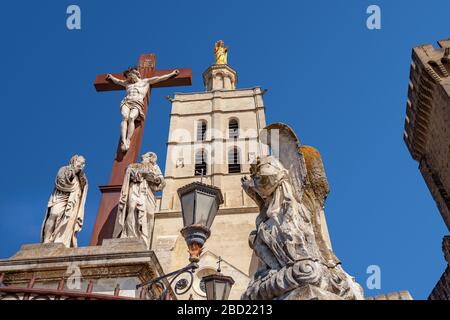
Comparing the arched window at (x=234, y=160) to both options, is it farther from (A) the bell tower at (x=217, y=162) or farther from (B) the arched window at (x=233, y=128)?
(B) the arched window at (x=233, y=128)

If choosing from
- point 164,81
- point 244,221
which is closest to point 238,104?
point 244,221

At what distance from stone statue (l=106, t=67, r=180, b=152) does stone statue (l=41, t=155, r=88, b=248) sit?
1645mm

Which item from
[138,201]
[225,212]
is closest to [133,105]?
[138,201]

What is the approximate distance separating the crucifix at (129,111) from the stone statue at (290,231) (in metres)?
3.11

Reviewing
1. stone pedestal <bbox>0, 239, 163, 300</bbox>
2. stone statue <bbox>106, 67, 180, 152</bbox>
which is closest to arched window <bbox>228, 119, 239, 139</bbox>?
stone statue <bbox>106, 67, 180, 152</bbox>

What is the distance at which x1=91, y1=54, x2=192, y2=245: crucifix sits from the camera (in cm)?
652

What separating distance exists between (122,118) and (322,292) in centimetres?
603

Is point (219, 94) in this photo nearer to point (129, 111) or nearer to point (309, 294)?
point (129, 111)

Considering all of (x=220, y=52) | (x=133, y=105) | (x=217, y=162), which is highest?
(x=220, y=52)

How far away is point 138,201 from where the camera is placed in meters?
5.73

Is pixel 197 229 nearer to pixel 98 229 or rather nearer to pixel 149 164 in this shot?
pixel 149 164

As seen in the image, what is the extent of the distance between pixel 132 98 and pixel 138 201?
3156mm

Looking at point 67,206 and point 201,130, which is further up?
point 201,130

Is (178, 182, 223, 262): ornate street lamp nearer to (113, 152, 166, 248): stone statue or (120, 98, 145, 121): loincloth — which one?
(113, 152, 166, 248): stone statue
